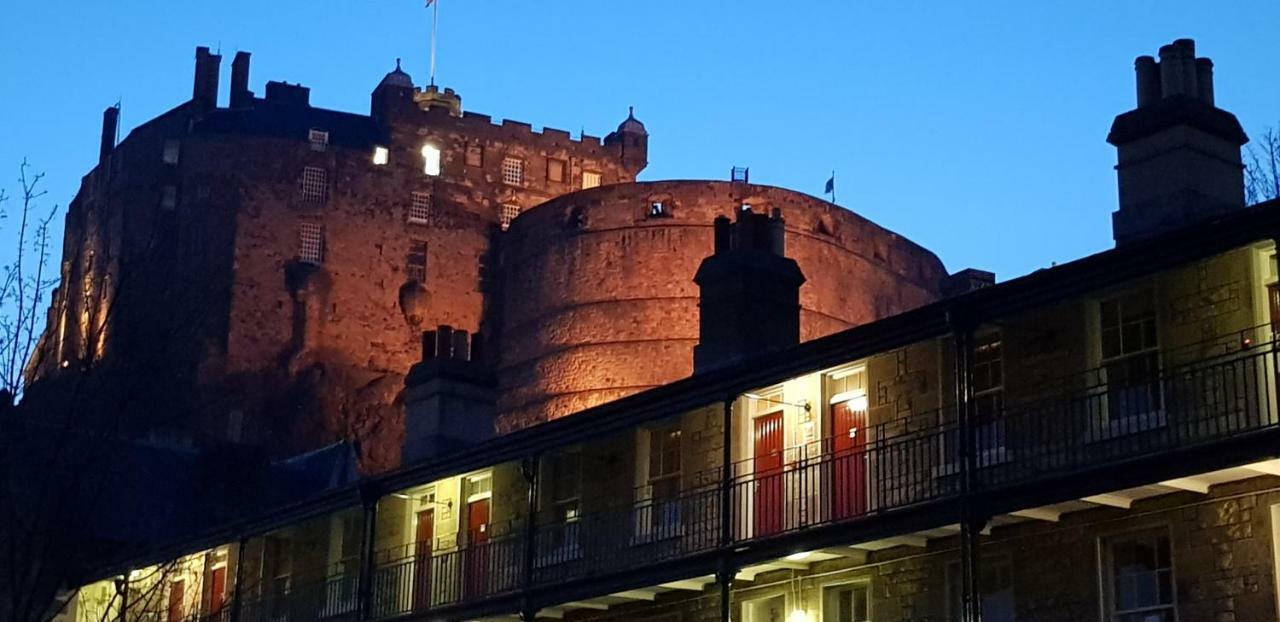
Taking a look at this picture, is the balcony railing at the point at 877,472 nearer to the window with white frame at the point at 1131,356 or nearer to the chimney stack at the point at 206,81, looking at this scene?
the window with white frame at the point at 1131,356

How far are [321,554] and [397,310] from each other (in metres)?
45.5

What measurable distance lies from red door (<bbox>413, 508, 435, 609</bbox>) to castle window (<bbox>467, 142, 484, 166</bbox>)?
51.0 meters

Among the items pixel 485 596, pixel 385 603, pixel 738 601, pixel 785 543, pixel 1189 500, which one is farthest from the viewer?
pixel 385 603

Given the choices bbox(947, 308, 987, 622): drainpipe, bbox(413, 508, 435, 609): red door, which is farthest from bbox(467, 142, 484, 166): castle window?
bbox(947, 308, 987, 622): drainpipe

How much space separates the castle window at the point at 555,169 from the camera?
8181cm

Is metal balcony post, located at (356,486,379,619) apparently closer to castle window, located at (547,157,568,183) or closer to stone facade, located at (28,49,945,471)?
stone facade, located at (28,49,945,471)

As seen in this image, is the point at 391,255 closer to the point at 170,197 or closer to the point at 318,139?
the point at 318,139

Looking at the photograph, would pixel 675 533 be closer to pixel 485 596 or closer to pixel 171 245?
pixel 485 596

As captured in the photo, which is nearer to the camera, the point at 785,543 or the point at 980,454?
the point at 980,454

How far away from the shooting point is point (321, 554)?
105 feet

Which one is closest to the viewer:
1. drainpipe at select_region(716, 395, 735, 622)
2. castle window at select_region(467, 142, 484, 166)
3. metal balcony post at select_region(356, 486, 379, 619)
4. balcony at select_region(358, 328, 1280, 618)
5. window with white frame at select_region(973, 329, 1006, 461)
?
balcony at select_region(358, 328, 1280, 618)

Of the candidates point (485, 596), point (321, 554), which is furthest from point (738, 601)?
point (321, 554)

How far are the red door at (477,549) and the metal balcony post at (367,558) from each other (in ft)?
4.49

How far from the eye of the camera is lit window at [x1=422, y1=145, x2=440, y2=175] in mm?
79625
